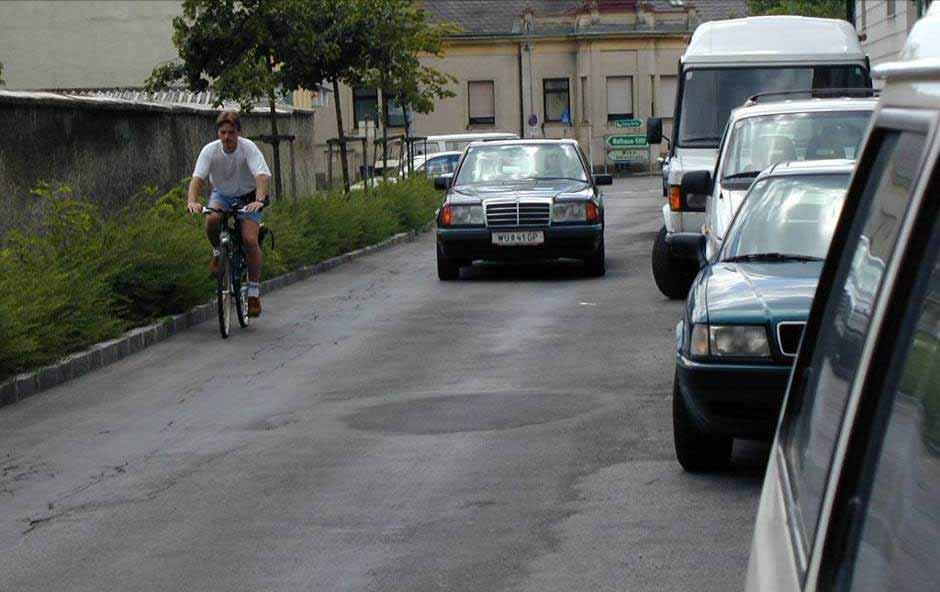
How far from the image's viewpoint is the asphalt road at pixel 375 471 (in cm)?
623

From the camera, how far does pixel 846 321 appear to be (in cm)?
240

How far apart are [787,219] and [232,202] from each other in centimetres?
713

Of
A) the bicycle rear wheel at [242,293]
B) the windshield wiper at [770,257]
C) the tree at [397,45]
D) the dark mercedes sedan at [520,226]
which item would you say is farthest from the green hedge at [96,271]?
the tree at [397,45]

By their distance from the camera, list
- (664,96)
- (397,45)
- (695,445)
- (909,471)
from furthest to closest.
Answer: (664,96)
(397,45)
(695,445)
(909,471)

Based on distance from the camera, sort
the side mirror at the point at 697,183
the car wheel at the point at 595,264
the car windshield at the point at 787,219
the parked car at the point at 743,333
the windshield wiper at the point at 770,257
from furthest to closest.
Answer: the car wheel at the point at 595,264 → the side mirror at the point at 697,183 → the car windshield at the point at 787,219 → the windshield wiper at the point at 770,257 → the parked car at the point at 743,333

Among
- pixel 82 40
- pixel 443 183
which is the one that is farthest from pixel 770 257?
pixel 82 40

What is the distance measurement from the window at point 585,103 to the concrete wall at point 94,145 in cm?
5292

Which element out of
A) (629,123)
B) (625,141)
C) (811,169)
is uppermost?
(811,169)

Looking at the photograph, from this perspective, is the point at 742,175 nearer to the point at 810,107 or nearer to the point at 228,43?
the point at 810,107

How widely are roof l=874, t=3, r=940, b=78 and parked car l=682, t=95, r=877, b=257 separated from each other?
11.6m

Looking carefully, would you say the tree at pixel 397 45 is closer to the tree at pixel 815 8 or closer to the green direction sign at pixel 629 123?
the tree at pixel 815 8

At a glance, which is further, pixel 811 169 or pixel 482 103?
pixel 482 103

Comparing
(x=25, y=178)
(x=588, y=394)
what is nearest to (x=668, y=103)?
(x=25, y=178)

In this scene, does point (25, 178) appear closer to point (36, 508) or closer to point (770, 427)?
point (36, 508)
